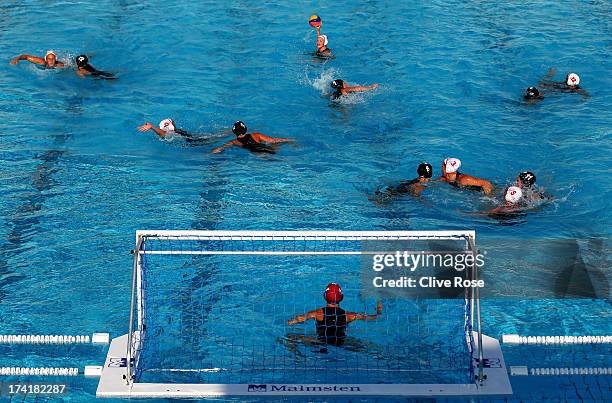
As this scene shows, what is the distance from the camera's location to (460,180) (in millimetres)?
11297

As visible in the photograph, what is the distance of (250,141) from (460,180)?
9.75ft

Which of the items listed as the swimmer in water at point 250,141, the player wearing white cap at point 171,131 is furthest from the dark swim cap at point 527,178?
the player wearing white cap at point 171,131

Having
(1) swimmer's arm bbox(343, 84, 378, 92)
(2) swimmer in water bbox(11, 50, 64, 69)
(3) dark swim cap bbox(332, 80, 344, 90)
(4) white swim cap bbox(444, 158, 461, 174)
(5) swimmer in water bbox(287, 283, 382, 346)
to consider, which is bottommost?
(5) swimmer in water bbox(287, 283, 382, 346)

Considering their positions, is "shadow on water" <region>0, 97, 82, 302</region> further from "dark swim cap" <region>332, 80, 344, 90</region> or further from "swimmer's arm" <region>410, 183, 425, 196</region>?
"swimmer's arm" <region>410, 183, 425, 196</region>

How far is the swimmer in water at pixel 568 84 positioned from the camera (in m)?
14.0

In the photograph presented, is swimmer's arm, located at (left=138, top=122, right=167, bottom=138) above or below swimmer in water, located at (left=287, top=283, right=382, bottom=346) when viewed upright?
above

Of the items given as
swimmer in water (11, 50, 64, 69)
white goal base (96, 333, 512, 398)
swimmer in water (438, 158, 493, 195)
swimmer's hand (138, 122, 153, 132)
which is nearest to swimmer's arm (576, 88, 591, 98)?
swimmer in water (438, 158, 493, 195)

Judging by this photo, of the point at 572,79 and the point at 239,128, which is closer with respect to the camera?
the point at 239,128

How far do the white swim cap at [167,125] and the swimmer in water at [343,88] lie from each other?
107 inches

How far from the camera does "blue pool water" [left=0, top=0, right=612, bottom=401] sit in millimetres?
9578

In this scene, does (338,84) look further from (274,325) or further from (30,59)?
(274,325)

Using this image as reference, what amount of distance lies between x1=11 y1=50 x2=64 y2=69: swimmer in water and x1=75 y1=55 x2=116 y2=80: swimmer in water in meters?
0.42

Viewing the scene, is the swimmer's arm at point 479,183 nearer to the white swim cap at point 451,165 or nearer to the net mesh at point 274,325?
the white swim cap at point 451,165

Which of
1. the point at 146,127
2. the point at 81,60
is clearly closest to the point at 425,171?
the point at 146,127
